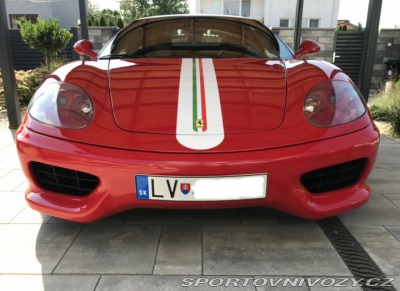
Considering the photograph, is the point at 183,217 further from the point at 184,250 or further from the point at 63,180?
the point at 63,180

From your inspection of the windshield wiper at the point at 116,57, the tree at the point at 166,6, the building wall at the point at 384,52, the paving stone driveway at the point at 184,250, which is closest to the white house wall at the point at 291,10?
the tree at the point at 166,6

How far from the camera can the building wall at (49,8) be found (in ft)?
82.2

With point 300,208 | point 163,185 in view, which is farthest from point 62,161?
point 300,208

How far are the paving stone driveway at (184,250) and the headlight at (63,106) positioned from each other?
1.93 feet

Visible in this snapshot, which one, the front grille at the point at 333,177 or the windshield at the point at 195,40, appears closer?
the front grille at the point at 333,177

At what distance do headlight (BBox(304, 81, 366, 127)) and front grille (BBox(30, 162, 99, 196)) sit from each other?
1.04m

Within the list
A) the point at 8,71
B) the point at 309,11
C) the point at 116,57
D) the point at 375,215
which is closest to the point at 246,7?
the point at 309,11

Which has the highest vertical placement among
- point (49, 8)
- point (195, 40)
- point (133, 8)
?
point (133, 8)

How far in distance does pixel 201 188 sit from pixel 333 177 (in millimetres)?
637

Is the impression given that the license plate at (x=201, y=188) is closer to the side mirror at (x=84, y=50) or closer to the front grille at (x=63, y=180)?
the front grille at (x=63, y=180)

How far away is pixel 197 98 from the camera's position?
1742mm

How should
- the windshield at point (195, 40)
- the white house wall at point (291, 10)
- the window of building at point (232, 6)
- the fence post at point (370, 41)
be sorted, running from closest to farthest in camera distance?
the windshield at point (195, 40) < the fence post at point (370, 41) < the white house wall at point (291, 10) < the window of building at point (232, 6)

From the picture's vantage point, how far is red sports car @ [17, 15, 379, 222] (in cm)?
150

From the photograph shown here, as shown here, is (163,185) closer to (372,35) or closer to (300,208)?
(300,208)
